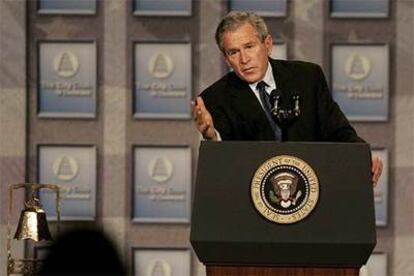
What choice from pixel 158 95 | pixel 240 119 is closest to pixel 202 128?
pixel 240 119

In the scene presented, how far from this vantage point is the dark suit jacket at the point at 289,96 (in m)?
2.36

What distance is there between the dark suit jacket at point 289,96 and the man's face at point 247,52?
0.18 feet

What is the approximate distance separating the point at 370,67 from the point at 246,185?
2441 millimetres

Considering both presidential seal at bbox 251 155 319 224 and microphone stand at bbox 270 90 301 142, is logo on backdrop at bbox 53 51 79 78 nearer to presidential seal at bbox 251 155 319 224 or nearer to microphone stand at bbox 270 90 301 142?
microphone stand at bbox 270 90 301 142

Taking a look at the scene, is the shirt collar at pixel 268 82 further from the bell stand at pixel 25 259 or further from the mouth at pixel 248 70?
the bell stand at pixel 25 259

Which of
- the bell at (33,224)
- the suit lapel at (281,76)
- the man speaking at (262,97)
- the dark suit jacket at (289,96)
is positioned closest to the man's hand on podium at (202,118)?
the man speaking at (262,97)

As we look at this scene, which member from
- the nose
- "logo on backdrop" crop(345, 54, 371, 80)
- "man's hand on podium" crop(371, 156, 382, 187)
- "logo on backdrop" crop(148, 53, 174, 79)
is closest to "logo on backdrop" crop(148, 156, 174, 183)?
"logo on backdrop" crop(148, 53, 174, 79)

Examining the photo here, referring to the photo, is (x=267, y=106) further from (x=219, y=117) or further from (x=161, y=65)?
(x=161, y=65)

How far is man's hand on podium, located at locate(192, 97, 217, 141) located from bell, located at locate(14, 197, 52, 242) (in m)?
1.94

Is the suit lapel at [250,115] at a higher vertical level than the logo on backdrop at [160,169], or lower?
higher

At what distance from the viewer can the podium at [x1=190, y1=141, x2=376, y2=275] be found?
2.12 meters

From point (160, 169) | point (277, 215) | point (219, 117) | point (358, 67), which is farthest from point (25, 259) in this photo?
point (277, 215)

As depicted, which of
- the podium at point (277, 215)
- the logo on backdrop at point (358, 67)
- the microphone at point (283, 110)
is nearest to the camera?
the podium at point (277, 215)

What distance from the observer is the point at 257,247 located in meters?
2.12
